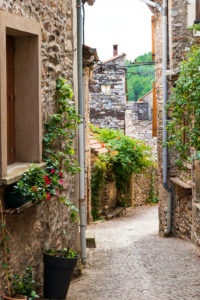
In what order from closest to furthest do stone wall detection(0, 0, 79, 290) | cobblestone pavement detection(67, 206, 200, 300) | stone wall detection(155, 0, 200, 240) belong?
1. stone wall detection(0, 0, 79, 290)
2. cobblestone pavement detection(67, 206, 200, 300)
3. stone wall detection(155, 0, 200, 240)

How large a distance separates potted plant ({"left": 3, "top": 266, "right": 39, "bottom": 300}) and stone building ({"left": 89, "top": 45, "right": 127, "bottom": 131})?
20.3m

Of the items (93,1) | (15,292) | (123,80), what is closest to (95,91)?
(123,80)

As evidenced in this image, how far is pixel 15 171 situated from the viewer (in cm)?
407

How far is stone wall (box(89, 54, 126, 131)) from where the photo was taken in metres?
24.6

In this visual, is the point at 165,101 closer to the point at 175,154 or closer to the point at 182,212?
the point at 175,154

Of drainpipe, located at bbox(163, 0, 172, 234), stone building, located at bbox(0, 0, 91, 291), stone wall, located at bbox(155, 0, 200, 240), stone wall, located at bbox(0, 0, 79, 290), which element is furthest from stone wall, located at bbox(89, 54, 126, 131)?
stone building, located at bbox(0, 0, 91, 291)

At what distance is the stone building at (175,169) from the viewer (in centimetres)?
987

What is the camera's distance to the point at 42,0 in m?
4.88

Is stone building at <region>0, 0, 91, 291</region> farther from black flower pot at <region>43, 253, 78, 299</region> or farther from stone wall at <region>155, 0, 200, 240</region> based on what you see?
stone wall at <region>155, 0, 200, 240</region>

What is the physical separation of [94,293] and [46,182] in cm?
Result: 220

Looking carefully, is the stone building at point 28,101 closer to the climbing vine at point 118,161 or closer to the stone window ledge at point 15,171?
the stone window ledge at point 15,171

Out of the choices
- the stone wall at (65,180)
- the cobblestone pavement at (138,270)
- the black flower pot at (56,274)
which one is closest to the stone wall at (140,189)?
the cobblestone pavement at (138,270)

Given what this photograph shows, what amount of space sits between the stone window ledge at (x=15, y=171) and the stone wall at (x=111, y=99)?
65.9 feet

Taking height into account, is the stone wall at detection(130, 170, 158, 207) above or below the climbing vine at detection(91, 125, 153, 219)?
below
